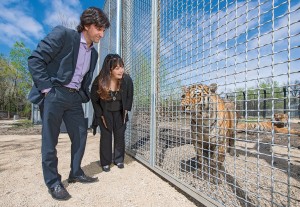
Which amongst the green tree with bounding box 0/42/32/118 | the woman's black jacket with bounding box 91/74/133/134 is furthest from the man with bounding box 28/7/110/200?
the green tree with bounding box 0/42/32/118

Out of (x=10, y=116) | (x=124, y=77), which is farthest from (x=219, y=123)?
(x=10, y=116)

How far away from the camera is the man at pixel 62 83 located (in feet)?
8.12

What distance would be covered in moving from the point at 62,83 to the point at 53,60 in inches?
10.6

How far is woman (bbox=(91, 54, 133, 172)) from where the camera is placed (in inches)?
142

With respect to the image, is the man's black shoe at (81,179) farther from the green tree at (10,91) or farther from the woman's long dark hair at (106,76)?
the green tree at (10,91)

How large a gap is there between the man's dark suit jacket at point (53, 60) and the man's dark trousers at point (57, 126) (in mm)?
122

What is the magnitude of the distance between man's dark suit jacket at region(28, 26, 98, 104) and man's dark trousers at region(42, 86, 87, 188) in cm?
12

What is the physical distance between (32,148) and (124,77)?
121 inches

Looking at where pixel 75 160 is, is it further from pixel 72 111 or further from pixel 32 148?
pixel 32 148

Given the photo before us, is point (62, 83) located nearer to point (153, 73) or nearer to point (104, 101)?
point (104, 101)

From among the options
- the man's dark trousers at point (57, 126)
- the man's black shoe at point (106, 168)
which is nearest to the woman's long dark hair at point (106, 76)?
the man's dark trousers at point (57, 126)

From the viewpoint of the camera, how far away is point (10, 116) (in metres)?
32.9

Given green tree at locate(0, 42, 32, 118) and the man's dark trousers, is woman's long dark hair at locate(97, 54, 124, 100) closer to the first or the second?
the man's dark trousers

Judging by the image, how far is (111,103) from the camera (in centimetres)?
379
